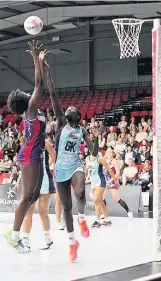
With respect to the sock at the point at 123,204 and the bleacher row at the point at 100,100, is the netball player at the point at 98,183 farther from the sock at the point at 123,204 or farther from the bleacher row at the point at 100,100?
the bleacher row at the point at 100,100

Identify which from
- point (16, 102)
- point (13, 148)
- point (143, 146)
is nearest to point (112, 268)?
point (16, 102)

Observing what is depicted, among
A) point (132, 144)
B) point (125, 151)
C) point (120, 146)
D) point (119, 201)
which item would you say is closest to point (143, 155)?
point (125, 151)

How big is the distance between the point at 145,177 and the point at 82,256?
305 inches

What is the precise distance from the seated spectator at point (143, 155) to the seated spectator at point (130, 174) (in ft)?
2.86

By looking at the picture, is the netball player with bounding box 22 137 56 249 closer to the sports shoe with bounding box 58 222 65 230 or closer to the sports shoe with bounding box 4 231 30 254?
the sports shoe with bounding box 4 231 30 254

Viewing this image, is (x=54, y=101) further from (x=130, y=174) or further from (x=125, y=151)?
(x=125, y=151)

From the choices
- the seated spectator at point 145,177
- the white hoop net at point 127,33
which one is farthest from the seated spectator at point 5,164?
the white hoop net at point 127,33

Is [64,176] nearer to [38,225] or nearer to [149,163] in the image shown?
[38,225]

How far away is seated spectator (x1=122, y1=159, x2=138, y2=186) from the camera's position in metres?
14.5

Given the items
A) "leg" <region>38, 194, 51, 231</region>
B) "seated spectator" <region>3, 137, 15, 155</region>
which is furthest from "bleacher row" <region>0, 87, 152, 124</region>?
"leg" <region>38, 194, 51, 231</region>

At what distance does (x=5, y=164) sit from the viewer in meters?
18.9

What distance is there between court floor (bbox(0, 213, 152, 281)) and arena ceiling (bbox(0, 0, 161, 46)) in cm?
1271

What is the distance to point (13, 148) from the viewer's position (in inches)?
831

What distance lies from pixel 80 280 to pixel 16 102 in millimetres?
2314
